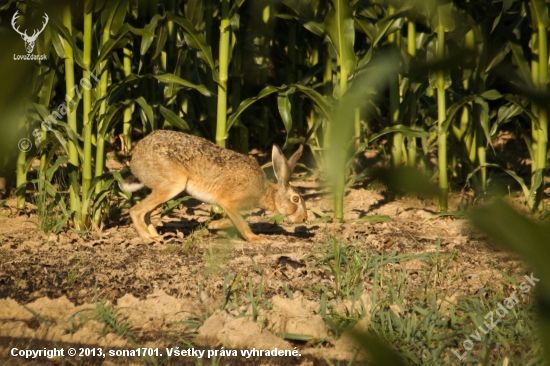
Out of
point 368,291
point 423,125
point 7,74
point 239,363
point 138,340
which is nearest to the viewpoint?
point 7,74

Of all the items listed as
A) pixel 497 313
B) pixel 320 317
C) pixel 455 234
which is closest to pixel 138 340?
pixel 320 317

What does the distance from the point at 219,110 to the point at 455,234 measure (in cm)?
284

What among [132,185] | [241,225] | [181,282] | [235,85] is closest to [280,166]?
[241,225]

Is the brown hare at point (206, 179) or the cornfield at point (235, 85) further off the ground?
the cornfield at point (235, 85)

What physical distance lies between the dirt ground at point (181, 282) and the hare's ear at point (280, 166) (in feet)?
2.02

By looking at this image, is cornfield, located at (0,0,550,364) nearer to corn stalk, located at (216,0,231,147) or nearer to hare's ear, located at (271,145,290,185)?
corn stalk, located at (216,0,231,147)

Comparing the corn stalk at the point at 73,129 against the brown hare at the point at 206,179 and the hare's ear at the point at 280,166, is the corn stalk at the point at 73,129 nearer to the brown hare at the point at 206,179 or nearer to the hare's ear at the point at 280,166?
the brown hare at the point at 206,179

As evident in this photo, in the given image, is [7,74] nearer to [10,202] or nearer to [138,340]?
[138,340]

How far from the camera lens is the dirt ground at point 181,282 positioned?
4.57 meters

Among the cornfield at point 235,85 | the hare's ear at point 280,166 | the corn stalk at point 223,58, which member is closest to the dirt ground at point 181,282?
the cornfield at point 235,85

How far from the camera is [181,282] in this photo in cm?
560

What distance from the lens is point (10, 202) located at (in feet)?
25.9

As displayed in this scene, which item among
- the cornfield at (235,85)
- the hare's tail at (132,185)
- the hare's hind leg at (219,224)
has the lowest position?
the hare's hind leg at (219,224)

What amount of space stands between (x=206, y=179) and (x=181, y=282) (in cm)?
177
